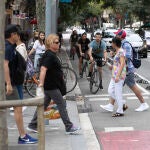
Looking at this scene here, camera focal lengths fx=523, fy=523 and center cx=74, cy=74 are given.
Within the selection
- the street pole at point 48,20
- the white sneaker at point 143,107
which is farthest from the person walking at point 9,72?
the white sneaker at point 143,107

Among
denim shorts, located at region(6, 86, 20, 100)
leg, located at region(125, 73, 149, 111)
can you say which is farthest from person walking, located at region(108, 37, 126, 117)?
denim shorts, located at region(6, 86, 20, 100)

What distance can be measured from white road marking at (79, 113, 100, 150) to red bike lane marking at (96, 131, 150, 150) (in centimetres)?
11

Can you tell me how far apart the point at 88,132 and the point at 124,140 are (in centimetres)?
92

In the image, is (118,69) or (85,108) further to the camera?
(85,108)

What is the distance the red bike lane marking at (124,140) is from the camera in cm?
791

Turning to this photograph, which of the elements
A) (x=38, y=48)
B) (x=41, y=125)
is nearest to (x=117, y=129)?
(x=41, y=125)

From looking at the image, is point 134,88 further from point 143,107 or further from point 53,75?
point 53,75

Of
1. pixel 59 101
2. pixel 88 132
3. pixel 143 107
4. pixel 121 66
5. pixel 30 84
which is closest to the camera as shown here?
pixel 59 101

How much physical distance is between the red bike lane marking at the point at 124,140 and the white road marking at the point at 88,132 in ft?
0.36

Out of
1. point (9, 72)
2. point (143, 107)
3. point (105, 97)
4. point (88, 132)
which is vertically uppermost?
point (9, 72)

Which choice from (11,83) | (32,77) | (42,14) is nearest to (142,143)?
(11,83)

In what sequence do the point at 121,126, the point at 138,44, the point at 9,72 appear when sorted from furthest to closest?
1. the point at 138,44
2. the point at 121,126
3. the point at 9,72

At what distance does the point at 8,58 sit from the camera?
7730 millimetres

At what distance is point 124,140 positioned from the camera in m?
8.39
